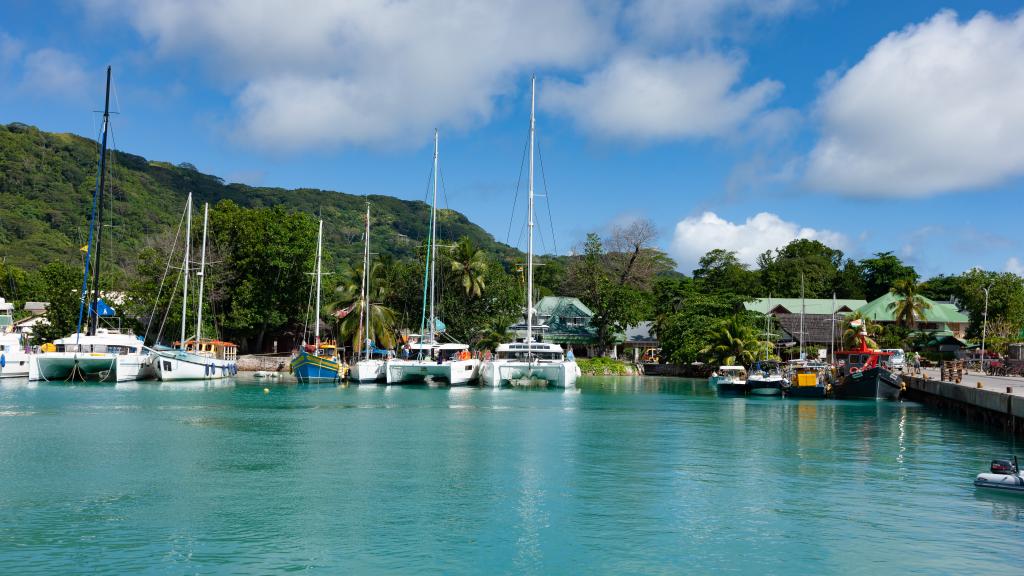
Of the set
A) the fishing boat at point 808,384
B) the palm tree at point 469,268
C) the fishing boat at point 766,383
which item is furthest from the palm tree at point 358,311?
the fishing boat at point 808,384

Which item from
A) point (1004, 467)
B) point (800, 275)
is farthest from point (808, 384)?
point (800, 275)

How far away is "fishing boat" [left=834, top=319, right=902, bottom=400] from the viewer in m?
50.3

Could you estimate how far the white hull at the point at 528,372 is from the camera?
55.2 m

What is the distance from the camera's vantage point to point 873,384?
165ft

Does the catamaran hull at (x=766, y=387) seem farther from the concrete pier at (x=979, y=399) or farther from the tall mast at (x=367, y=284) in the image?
the tall mast at (x=367, y=284)

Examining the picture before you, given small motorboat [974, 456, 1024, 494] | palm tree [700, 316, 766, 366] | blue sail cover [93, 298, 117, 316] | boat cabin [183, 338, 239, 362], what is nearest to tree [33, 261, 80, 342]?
blue sail cover [93, 298, 117, 316]

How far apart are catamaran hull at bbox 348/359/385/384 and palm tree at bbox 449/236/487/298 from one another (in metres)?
19.1

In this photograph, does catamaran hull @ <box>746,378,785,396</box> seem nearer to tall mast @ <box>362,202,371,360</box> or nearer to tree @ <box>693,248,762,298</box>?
tall mast @ <box>362,202,371,360</box>

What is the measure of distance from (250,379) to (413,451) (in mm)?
41012

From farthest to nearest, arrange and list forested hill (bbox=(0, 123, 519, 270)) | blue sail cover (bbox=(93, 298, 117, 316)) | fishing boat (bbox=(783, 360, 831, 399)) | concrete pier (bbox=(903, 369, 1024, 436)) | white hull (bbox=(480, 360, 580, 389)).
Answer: forested hill (bbox=(0, 123, 519, 270)) → blue sail cover (bbox=(93, 298, 117, 316)) → white hull (bbox=(480, 360, 580, 389)) → fishing boat (bbox=(783, 360, 831, 399)) → concrete pier (bbox=(903, 369, 1024, 436))

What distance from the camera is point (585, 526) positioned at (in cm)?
1734

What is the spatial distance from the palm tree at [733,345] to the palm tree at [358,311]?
28364mm

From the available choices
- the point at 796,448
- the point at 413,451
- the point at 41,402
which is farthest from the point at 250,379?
the point at 796,448

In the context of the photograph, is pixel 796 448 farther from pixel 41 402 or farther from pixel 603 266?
pixel 603 266
